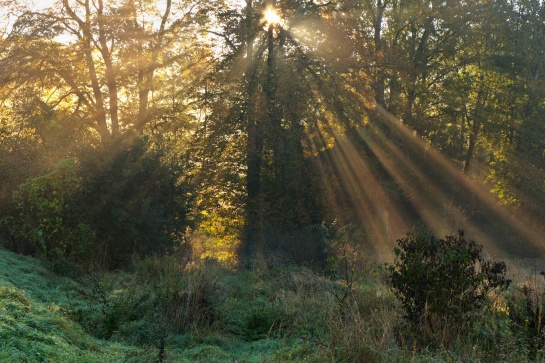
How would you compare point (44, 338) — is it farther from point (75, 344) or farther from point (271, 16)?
point (271, 16)

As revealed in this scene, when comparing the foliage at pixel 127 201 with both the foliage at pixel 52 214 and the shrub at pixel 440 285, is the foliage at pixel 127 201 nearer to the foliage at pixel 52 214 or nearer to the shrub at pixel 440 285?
the foliage at pixel 52 214

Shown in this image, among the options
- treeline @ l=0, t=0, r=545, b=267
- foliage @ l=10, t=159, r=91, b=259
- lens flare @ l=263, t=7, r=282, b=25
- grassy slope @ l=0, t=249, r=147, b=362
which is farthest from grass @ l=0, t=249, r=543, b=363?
lens flare @ l=263, t=7, r=282, b=25

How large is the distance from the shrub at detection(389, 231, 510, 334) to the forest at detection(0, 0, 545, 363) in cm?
3

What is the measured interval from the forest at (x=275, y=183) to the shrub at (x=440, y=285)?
35mm

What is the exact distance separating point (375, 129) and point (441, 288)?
1914 centimetres

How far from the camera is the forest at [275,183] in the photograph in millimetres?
8164

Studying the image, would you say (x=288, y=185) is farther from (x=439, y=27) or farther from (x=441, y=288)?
(x=441, y=288)

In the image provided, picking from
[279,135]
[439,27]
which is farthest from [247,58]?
[439,27]

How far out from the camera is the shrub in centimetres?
803

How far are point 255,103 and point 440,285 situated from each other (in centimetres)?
1717

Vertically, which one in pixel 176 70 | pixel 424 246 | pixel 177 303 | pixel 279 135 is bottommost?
pixel 177 303

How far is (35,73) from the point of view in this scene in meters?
24.9

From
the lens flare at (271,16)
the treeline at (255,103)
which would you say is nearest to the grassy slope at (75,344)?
the treeline at (255,103)

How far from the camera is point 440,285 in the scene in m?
8.16
